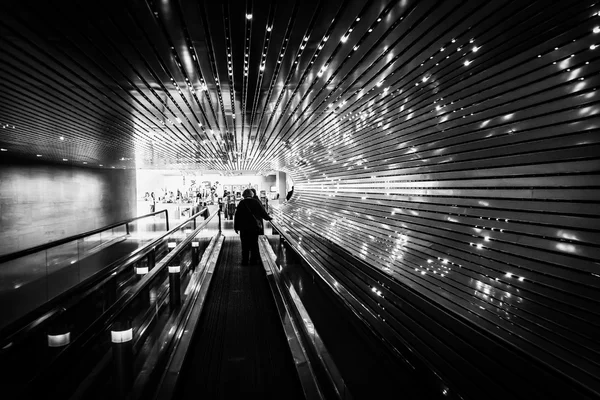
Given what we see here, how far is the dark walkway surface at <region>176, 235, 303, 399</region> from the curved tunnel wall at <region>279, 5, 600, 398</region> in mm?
995

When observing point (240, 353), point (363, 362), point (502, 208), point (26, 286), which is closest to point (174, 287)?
point (240, 353)

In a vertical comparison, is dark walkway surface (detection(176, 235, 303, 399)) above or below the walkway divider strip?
below

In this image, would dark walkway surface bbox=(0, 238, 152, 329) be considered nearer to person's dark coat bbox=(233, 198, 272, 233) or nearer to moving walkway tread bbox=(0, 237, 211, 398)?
moving walkway tread bbox=(0, 237, 211, 398)

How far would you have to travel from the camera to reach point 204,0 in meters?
2.88

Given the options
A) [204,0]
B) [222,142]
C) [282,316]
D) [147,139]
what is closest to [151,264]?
[282,316]

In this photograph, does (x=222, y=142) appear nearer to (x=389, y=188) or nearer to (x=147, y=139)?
(x=147, y=139)

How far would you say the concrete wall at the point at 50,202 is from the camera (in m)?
10.8

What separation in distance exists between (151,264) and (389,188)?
4.34 metres

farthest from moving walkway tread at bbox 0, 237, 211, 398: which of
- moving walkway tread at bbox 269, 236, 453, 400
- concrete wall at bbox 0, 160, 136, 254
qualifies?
concrete wall at bbox 0, 160, 136, 254

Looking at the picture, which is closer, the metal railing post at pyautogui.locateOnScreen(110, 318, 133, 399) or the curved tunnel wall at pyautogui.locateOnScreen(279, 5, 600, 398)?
the curved tunnel wall at pyautogui.locateOnScreen(279, 5, 600, 398)

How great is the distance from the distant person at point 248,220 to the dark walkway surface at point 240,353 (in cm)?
180

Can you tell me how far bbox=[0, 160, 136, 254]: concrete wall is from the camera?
10828 mm

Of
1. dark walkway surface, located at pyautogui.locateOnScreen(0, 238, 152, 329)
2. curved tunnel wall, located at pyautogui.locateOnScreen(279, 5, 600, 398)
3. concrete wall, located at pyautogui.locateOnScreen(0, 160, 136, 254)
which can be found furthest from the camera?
concrete wall, located at pyautogui.locateOnScreen(0, 160, 136, 254)

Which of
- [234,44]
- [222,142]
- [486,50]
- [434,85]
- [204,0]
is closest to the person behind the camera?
[486,50]
